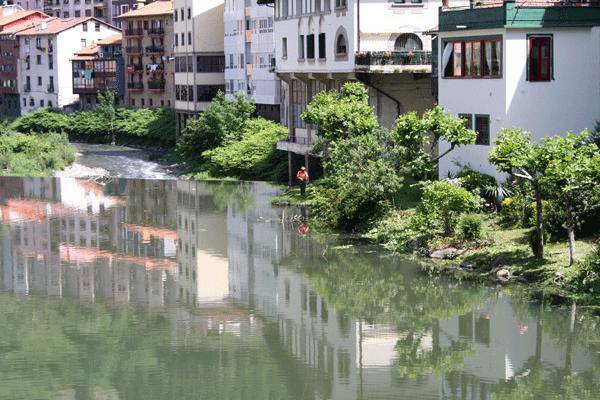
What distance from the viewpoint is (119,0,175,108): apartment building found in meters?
96.0

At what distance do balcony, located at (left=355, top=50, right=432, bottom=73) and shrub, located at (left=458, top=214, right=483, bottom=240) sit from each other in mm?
15284

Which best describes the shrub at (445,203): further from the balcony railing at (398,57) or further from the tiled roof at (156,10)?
the tiled roof at (156,10)

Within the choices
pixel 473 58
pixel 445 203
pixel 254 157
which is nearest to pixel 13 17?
pixel 254 157

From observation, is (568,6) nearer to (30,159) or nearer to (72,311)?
(72,311)

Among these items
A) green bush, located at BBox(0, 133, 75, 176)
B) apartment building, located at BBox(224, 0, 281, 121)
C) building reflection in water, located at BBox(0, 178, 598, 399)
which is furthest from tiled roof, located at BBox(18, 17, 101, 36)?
building reflection in water, located at BBox(0, 178, 598, 399)

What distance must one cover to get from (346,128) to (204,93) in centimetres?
4099

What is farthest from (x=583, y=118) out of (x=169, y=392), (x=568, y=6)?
(x=169, y=392)

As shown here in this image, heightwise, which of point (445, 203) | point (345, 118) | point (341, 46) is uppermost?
point (341, 46)

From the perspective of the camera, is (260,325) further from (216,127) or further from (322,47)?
(216,127)

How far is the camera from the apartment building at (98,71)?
103688 millimetres

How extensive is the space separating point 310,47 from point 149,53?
46104 mm

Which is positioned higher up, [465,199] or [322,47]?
[322,47]

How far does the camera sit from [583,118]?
38.5 meters

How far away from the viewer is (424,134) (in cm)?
3878
